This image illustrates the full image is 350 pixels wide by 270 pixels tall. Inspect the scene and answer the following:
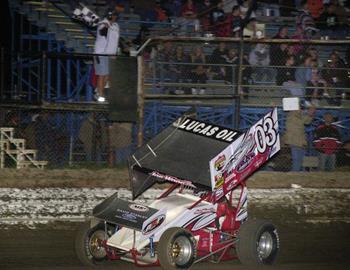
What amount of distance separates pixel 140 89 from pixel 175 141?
4.46 meters

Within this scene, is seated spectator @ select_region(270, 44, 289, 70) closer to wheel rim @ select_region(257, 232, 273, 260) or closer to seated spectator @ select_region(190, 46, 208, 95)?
seated spectator @ select_region(190, 46, 208, 95)

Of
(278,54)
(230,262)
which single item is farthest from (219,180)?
(278,54)

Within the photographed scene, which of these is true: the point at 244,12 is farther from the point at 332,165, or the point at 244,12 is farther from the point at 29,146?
the point at 29,146

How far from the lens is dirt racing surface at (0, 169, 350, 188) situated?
12.7m

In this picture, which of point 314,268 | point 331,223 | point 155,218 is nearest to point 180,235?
point 155,218

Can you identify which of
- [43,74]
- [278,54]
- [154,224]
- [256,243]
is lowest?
[256,243]

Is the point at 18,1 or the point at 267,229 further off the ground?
the point at 18,1

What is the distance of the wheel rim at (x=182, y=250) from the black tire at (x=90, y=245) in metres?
0.88

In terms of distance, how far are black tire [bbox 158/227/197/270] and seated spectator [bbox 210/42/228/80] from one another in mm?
5847

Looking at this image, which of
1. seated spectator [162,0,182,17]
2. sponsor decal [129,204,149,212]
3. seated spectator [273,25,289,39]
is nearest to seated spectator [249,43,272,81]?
seated spectator [273,25,289,39]

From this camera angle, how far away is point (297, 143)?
13.5m

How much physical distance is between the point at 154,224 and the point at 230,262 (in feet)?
4.12

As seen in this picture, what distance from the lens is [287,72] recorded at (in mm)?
13477

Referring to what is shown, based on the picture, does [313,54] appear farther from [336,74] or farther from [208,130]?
[208,130]
